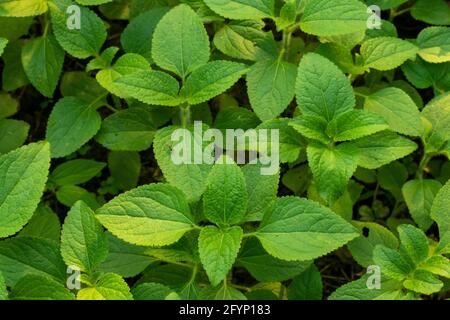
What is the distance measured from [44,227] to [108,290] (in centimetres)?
56

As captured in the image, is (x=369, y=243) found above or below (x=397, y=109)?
below

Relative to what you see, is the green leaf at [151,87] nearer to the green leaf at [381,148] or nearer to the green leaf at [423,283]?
the green leaf at [381,148]

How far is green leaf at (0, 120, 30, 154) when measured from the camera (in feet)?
8.20

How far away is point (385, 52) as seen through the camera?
7.94 feet

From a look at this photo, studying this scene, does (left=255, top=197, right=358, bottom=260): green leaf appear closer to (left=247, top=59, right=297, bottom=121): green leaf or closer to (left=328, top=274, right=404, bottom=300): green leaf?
(left=328, top=274, right=404, bottom=300): green leaf

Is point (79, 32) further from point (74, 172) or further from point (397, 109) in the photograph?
point (397, 109)

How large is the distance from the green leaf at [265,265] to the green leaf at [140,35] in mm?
848

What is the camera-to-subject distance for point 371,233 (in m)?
2.27

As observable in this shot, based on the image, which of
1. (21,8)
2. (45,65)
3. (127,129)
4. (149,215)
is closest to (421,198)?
(149,215)

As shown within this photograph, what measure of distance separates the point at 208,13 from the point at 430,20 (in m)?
0.95

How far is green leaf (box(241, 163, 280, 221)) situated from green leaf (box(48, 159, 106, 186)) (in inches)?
28.3

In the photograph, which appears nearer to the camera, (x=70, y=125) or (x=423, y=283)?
(x=423, y=283)

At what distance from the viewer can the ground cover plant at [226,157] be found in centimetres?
195
